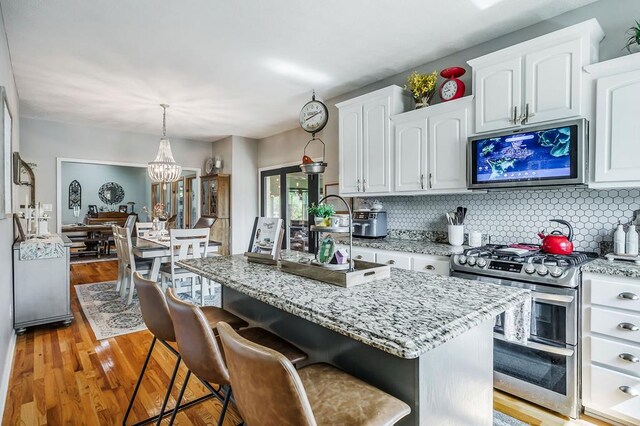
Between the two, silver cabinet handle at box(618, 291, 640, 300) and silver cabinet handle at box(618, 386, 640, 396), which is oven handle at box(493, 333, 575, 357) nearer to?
silver cabinet handle at box(618, 386, 640, 396)

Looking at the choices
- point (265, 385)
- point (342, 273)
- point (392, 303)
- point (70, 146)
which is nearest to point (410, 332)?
point (392, 303)

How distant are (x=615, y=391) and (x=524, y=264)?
31.1 inches

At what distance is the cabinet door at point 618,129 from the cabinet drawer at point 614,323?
0.79 m

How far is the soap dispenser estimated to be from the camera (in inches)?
86.7

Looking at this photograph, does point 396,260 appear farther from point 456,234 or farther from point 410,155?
point 410,155

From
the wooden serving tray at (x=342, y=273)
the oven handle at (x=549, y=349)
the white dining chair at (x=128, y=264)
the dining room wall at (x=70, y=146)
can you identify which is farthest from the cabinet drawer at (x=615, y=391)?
the dining room wall at (x=70, y=146)

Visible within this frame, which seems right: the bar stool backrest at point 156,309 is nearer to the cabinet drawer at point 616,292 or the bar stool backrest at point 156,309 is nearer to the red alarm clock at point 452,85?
the cabinet drawer at point 616,292

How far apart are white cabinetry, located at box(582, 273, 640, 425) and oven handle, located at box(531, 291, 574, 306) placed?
0.33 ft

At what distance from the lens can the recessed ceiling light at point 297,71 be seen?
3490 millimetres

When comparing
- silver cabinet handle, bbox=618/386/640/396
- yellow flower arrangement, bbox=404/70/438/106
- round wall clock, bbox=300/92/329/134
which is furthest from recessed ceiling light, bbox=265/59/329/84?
silver cabinet handle, bbox=618/386/640/396

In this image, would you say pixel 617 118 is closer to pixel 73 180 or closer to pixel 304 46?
pixel 304 46

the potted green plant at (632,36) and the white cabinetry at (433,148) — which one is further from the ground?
the potted green plant at (632,36)

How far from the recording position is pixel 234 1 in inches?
96.7

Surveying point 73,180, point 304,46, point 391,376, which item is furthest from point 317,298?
point 73,180
